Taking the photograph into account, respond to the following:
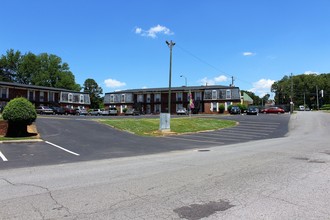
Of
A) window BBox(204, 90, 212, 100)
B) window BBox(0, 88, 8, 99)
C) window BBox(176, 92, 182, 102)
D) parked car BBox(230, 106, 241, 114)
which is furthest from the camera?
window BBox(176, 92, 182, 102)

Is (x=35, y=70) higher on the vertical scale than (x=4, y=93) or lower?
higher

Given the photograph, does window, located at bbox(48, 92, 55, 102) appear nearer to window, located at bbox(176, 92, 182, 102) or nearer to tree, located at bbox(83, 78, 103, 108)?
window, located at bbox(176, 92, 182, 102)

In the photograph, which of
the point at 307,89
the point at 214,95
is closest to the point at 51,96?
the point at 214,95

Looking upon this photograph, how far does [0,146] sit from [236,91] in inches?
2436

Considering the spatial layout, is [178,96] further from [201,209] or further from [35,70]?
[201,209]

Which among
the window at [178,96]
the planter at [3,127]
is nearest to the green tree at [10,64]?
the window at [178,96]

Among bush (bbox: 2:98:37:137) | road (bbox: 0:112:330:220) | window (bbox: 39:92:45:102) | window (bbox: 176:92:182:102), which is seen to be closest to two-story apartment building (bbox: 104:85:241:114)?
window (bbox: 176:92:182:102)

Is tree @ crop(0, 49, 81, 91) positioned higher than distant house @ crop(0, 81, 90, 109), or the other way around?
tree @ crop(0, 49, 81, 91)

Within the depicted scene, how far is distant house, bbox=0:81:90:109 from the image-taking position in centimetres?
6743

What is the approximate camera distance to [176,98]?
267 ft

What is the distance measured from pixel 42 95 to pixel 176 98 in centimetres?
3115

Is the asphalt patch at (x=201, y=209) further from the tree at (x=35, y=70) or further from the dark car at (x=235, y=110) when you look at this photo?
the tree at (x=35, y=70)

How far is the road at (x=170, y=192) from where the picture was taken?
18.2ft

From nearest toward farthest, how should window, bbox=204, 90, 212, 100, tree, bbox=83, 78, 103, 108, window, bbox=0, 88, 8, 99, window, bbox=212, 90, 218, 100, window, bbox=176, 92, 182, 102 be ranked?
window, bbox=0, 88, 8, 99
window, bbox=212, 90, 218, 100
window, bbox=204, 90, 212, 100
window, bbox=176, 92, 182, 102
tree, bbox=83, 78, 103, 108
